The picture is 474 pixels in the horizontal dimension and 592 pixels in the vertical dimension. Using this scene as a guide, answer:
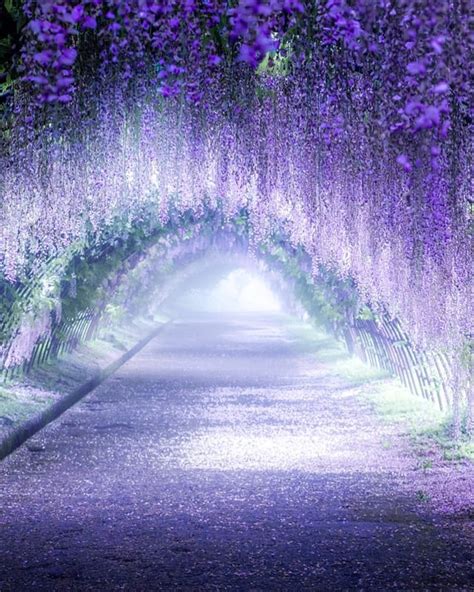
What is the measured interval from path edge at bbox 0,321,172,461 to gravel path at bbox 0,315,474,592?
157 mm

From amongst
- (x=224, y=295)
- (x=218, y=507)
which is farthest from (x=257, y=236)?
(x=224, y=295)

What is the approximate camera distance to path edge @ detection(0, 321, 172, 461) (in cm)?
913

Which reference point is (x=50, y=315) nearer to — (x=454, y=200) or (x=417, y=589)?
(x=454, y=200)

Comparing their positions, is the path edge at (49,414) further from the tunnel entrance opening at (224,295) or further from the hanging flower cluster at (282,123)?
the tunnel entrance opening at (224,295)

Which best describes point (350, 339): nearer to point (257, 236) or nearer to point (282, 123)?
point (257, 236)

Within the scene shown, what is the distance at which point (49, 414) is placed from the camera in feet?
37.8

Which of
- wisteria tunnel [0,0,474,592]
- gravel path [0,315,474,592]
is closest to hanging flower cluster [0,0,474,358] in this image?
wisteria tunnel [0,0,474,592]

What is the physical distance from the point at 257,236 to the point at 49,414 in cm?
347

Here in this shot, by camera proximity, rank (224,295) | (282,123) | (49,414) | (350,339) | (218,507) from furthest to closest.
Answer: (224,295) → (350,339) → (49,414) → (282,123) → (218,507)

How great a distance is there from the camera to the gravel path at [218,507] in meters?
5.00

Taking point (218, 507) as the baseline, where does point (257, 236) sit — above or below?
above

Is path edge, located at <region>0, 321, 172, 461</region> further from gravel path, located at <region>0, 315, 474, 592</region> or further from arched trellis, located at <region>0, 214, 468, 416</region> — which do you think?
arched trellis, located at <region>0, 214, 468, 416</region>

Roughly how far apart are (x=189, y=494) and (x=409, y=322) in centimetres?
373

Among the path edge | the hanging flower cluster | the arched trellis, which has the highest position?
the hanging flower cluster
